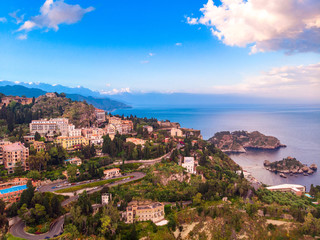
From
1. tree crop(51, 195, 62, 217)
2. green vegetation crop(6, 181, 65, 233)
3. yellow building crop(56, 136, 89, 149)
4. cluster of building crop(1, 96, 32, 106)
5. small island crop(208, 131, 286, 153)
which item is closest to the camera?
green vegetation crop(6, 181, 65, 233)

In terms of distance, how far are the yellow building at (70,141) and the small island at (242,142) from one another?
6301 cm

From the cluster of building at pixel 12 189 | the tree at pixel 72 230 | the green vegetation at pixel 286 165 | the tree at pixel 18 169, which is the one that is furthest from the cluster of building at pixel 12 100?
the green vegetation at pixel 286 165

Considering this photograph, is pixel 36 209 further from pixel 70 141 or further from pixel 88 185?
pixel 70 141

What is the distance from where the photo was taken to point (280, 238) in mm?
30656

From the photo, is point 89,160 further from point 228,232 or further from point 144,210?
point 228,232

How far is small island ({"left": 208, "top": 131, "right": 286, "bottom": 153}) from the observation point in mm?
97088

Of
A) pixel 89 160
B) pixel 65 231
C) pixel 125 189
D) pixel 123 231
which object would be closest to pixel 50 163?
pixel 89 160

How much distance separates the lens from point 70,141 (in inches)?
1881

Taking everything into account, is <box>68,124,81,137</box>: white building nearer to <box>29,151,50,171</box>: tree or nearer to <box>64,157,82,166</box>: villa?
<box>64,157,82,166</box>: villa

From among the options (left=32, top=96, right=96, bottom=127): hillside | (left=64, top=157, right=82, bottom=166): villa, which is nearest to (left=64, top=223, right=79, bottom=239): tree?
(left=64, top=157, right=82, bottom=166): villa

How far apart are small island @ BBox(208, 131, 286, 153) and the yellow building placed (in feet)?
207

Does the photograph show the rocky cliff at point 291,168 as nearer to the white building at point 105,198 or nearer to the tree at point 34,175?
the white building at point 105,198

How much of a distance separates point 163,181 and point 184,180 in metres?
4.46

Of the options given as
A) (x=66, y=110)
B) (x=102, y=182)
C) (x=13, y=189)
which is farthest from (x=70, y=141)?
(x=66, y=110)
